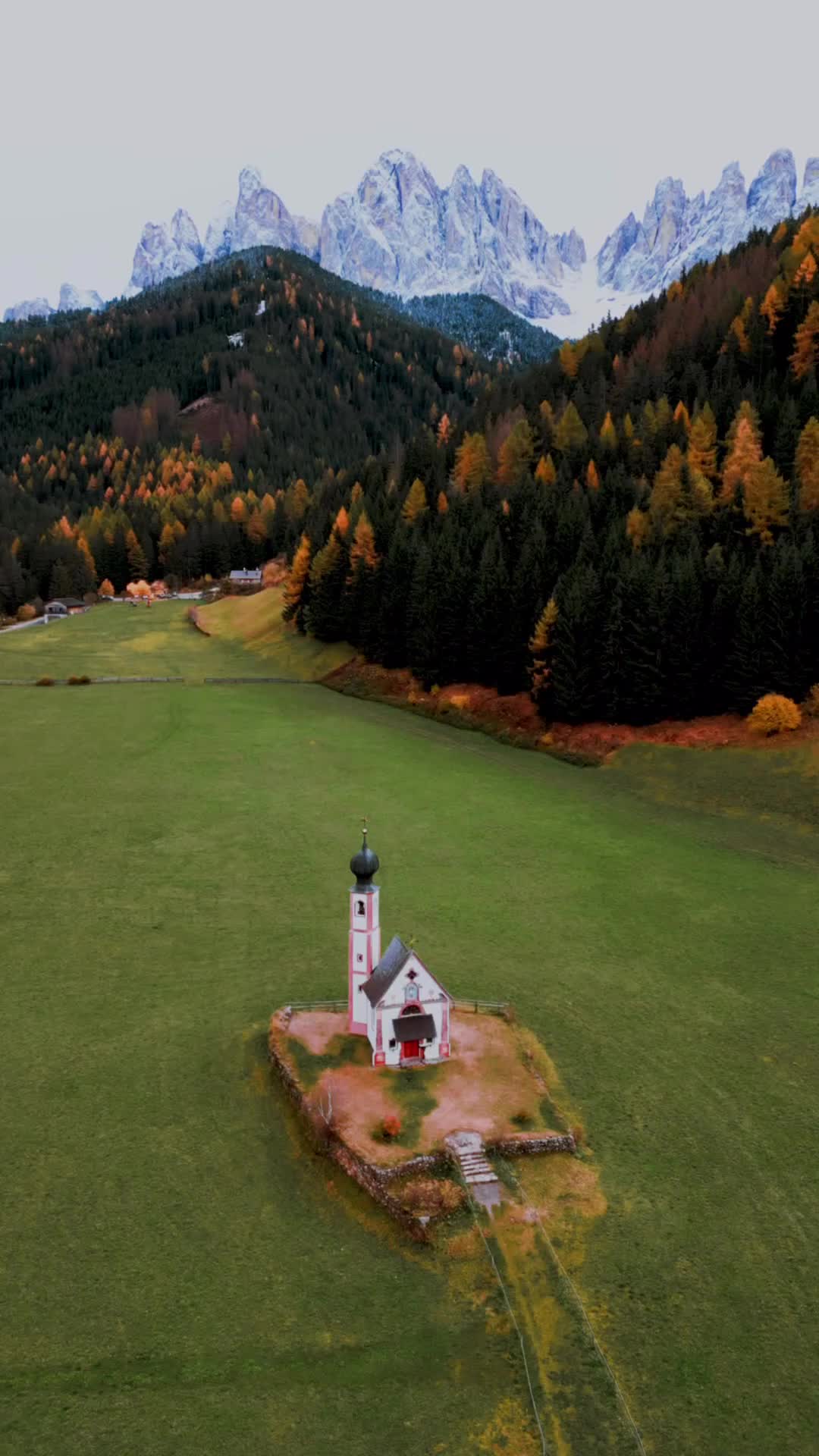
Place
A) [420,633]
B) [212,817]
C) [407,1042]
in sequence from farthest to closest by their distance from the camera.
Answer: [420,633]
[212,817]
[407,1042]

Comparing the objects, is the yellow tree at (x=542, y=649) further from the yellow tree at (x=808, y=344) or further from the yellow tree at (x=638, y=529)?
the yellow tree at (x=808, y=344)

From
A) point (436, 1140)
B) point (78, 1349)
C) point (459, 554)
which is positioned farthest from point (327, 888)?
point (459, 554)

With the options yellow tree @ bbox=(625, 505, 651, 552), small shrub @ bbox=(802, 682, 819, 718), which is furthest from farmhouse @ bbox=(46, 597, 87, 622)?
small shrub @ bbox=(802, 682, 819, 718)

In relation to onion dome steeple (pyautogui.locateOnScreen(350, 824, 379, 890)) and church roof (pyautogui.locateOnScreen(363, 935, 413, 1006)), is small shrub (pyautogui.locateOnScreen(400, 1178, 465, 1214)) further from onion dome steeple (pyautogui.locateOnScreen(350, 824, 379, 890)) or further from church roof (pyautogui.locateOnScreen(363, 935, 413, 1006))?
onion dome steeple (pyautogui.locateOnScreen(350, 824, 379, 890))

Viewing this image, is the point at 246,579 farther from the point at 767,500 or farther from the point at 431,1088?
the point at 431,1088

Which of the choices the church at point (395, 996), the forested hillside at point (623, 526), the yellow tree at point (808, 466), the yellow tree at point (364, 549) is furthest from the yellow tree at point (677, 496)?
the church at point (395, 996)

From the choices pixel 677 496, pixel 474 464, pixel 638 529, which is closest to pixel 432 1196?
pixel 638 529

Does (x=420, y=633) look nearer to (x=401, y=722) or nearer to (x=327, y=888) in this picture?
(x=401, y=722)
